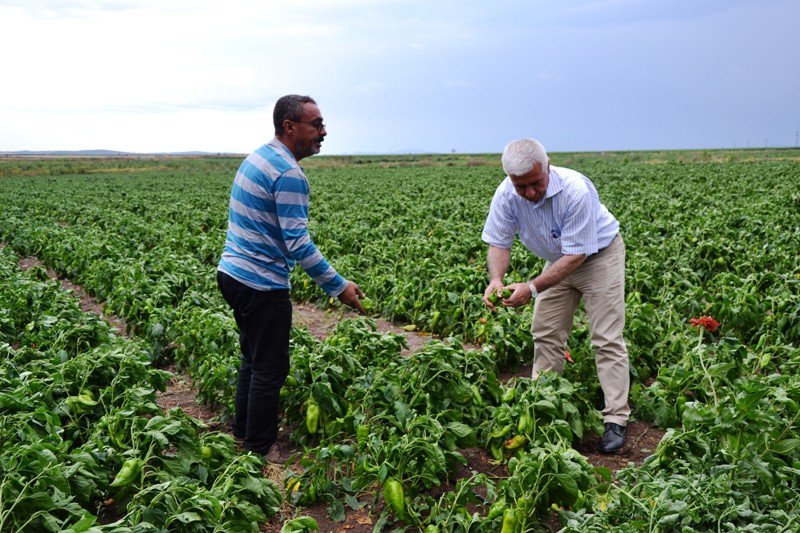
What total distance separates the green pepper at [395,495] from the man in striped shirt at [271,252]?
1219 millimetres

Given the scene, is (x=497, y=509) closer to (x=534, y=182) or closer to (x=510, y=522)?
(x=510, y=522)

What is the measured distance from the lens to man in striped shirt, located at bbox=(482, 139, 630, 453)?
162 inches

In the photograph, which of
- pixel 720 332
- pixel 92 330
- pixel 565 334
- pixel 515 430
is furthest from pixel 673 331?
pixel 92 330

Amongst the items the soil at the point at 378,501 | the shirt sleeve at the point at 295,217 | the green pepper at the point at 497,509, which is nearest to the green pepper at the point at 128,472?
the soil at the point at 378,501

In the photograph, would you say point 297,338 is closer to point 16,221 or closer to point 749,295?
point 749,295

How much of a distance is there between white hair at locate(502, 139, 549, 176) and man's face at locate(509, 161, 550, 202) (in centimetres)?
4

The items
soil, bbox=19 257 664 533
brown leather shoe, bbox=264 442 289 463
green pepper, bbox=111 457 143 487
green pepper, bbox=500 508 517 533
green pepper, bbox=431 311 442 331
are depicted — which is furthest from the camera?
green pepper, bbox=431 311 442 331

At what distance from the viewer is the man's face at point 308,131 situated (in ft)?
12.9

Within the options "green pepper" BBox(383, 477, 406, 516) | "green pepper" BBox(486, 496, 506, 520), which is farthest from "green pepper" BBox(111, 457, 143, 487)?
"green pepper" BBox(486, 496, 506, 520)

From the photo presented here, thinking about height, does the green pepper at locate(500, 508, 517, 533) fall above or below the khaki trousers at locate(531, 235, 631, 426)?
below

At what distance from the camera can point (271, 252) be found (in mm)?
4066

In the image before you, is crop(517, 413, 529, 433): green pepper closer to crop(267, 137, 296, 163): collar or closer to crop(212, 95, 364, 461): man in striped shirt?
crop(212, 95, 364, 461): man in striped shirt

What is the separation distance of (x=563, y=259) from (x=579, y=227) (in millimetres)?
231

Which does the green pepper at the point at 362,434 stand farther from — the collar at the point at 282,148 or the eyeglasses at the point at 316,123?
the eyeglasses at the point at 316,123
